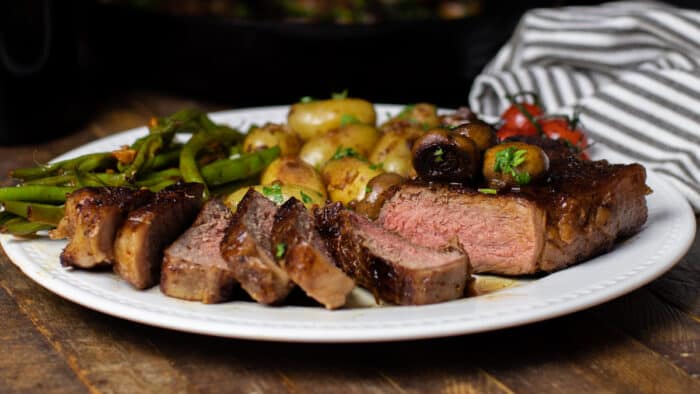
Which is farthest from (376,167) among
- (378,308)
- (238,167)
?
(378,308)

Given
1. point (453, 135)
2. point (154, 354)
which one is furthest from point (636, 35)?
point (154, 354)

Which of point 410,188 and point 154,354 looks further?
point 410,188

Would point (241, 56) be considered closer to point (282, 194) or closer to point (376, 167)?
point (376, 167)

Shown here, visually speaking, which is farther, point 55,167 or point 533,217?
point 55,167

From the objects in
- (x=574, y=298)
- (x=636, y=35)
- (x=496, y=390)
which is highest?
(x=636, y=35)

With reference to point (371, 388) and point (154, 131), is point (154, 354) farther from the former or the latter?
point (154, 131)

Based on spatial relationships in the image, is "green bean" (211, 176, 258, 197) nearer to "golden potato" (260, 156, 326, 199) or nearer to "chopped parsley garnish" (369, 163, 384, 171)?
"golden potato" (260, 156, 326, 199)

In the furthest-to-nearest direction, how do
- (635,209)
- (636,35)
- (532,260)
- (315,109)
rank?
1. (636,35)
2. (315,109)
3. (635,209)
4. (532,260)
